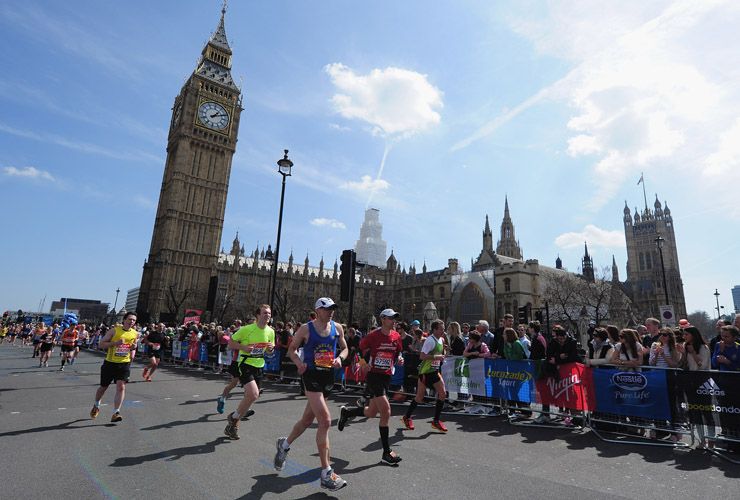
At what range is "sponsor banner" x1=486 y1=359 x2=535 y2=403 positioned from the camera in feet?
29.4

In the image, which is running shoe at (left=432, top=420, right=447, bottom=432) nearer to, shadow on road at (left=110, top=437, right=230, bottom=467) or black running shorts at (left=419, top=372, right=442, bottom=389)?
black running shorts at (left=419, top=372, right=442, bottom=389)

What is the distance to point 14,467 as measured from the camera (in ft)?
15.9

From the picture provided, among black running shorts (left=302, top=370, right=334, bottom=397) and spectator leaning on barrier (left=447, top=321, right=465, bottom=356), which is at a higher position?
spectator leaning on barrier (left=447, top=321, right=465, bottom=356)

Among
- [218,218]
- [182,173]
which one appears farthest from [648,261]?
[182,173]

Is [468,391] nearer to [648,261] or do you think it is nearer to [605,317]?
[605,317]

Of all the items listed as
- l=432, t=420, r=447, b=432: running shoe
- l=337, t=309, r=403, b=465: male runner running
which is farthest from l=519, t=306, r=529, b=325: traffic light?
l=337, t=309, r=403, b=465: male runner running

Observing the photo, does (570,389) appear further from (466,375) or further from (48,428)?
(48,428)

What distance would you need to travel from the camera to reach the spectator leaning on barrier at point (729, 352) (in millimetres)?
7363

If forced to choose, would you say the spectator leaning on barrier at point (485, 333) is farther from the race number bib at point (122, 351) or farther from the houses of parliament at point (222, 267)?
the houses of parliament at point (222, 267)

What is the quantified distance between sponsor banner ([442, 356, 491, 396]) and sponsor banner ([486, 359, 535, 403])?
0.62 ft

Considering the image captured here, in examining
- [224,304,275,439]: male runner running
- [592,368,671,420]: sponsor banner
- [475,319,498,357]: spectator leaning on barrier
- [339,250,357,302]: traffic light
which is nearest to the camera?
[592,368,671,420]: sponsor banner

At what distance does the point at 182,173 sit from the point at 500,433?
77076 mm

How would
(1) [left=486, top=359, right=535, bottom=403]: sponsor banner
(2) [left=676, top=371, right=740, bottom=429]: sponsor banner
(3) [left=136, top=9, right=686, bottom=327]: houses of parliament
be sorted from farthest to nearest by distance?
(3) [left=136, top=9, right=686, bottom=327]: houses of parliament
(1) [left=486, top=359, right=535, bottom=403]: sponsor banner
(2) [left=676, top=371, right=740, bottom=429]: sponsor banner

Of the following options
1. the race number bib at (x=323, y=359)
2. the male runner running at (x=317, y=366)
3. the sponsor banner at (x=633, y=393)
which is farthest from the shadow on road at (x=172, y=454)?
the sponsor banner at (x=633, y=393)
